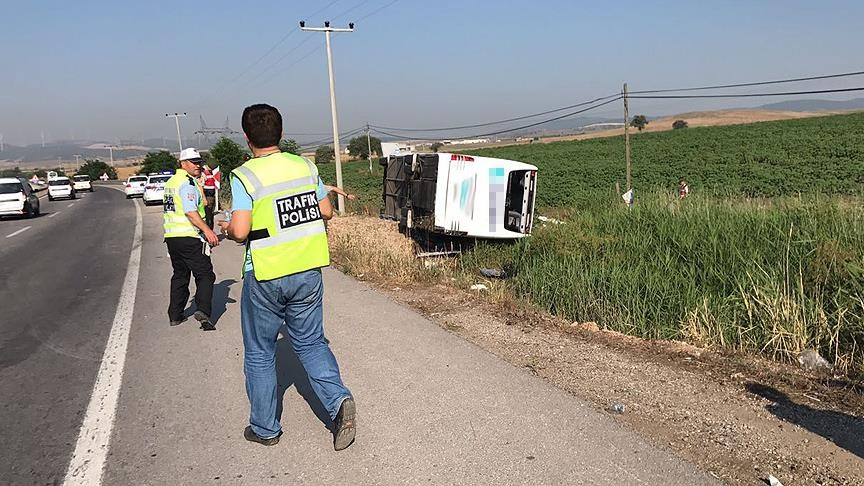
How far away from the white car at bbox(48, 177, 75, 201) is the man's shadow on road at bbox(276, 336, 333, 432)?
42.7m

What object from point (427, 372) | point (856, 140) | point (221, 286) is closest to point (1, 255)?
point (221, 286)

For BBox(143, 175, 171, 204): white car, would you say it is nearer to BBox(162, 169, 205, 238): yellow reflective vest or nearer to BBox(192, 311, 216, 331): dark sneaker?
BBox(162, 169, 205, 238): yellow reflective vest

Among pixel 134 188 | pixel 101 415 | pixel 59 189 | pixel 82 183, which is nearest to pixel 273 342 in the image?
pixel 101 415

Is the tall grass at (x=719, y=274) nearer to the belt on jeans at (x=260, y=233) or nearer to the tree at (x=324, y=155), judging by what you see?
the belt on jeans at (x=260, y=233)

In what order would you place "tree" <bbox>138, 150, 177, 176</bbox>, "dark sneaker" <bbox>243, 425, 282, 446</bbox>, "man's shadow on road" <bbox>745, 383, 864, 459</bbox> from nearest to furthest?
1. "man's shadow on road" <bbox>745, 383, 864, 459</bbox>
2. "dark sneaker" <bbox>243, 425, 282, 446</bbox>
3. "tree" <bbox>138, 150, 177, 176</bbox>

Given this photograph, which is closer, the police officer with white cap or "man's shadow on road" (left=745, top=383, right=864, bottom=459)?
"man's shadow on road" (left=745, top=383, right=864, bottom=459)

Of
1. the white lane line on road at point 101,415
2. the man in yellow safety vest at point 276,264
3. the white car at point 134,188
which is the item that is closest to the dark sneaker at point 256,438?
the man in yellow safety vest at point 276,264

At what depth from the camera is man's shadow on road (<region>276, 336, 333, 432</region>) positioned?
432 centimetres

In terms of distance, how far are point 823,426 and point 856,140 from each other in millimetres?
41634

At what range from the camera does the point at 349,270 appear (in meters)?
9.94

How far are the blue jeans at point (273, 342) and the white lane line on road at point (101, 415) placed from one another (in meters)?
0.92

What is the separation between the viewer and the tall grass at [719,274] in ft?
18.9

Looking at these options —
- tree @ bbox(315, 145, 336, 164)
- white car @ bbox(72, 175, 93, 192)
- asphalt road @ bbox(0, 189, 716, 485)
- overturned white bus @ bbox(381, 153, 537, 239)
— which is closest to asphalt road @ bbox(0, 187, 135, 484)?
asphalt road @ bbox(0, 189, 716, 485)

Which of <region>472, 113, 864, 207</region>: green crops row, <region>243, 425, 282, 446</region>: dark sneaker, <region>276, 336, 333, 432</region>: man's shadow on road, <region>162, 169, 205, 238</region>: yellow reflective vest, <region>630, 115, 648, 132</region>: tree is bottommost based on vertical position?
<region>472, 113, 864, 207</region>: green crops row
